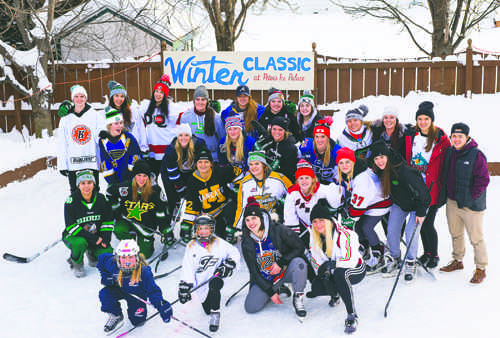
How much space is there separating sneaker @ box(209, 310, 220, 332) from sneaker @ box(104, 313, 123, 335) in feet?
2.61

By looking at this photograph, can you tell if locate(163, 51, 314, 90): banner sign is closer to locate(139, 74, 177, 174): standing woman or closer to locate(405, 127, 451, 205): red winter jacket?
locate(139, 74, 177, 174): standing woman

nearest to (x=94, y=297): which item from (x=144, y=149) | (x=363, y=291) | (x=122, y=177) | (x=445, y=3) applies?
(x=122, y=177)

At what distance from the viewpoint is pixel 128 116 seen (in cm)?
647

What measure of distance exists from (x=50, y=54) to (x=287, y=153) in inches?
283

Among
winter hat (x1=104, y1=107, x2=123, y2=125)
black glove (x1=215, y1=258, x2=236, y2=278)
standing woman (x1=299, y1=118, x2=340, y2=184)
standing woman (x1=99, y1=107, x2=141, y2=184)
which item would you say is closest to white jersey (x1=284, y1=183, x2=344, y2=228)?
standing woman (x1=299, y1=118, x2=340, y2=184)

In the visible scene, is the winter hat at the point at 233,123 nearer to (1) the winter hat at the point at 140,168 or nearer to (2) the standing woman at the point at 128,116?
(1) the winter hat at the point at 140,168

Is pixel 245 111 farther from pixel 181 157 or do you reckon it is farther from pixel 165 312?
pixel 165 312

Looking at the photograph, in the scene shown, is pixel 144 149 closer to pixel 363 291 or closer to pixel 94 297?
pixel 94 297

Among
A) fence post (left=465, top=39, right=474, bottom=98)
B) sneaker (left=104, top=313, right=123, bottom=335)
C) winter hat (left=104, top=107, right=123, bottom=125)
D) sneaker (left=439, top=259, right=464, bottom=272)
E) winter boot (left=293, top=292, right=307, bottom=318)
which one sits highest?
fence post (left=465, top=39, right=474, bottom=98)

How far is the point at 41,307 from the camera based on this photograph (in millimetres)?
4863

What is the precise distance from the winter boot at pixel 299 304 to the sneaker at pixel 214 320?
68cm

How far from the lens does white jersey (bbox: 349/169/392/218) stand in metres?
5.01

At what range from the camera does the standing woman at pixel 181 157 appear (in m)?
5.86

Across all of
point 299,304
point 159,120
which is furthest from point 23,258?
point 299,304
